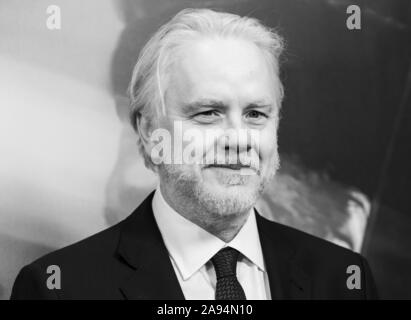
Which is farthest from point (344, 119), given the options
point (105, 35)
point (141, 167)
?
point (105, 35)

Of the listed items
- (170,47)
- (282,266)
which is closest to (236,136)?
(170,47)

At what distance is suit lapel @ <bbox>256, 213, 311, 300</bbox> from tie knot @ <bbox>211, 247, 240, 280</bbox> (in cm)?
12

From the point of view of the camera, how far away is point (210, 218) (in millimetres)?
1795

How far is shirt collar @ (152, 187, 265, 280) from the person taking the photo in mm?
1801

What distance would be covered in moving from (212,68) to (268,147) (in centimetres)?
27

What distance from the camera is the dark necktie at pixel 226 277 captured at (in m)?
1.78

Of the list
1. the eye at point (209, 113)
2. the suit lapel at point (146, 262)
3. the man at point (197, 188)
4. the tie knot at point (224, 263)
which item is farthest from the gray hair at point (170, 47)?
the tie knot at point (224, 263)

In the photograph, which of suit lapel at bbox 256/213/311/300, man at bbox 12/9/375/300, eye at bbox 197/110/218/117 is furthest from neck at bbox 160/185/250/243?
eye at bbox 197/110/218/117

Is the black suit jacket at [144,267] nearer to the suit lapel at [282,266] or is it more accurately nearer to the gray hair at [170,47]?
the suit lapel at [282,266]

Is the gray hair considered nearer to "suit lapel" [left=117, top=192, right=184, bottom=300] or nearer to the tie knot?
"suit lapel" [left=117, top=192, right=184, bottom=300]

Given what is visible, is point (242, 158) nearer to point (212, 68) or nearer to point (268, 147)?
point (268, 147)

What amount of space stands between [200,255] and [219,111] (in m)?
0.41

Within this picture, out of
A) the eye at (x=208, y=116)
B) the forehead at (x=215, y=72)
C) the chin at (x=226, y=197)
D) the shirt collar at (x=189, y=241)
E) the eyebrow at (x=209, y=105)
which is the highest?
the forehead at (x=215, y=72)

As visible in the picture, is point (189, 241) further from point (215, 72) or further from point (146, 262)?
point (215, 72)
